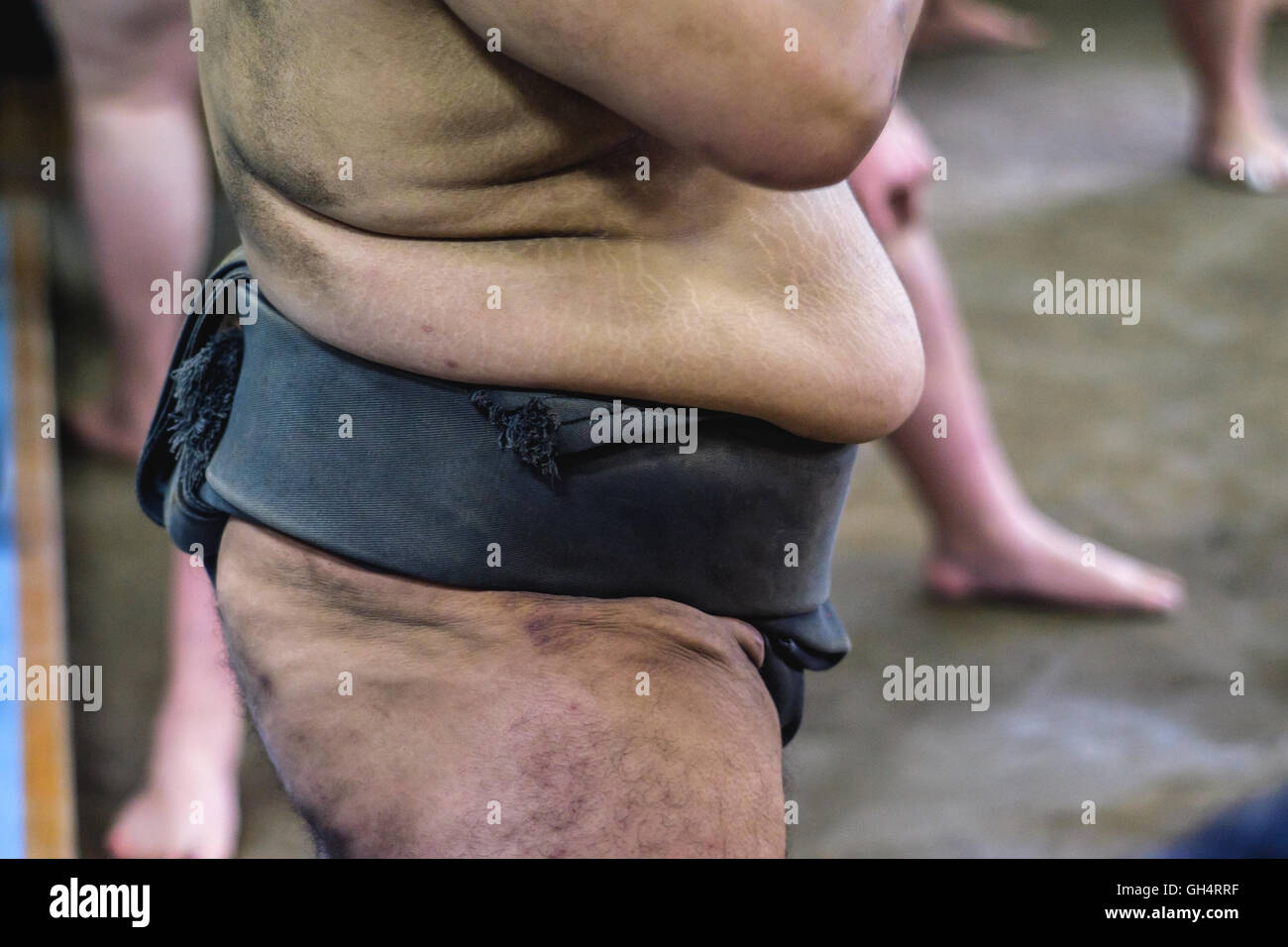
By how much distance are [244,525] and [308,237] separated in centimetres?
16

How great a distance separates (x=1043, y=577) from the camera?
2.13 metres

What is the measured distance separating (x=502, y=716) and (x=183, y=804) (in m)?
1.11

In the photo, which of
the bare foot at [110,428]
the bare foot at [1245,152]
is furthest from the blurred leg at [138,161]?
the bare foot at [1245,152]

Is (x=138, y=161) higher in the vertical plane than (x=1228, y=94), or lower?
lower

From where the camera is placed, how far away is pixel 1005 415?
2.66 metres

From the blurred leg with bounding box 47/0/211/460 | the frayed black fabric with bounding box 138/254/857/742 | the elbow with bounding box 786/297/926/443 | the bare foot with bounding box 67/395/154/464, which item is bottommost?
the frayed black fabric with bounding box 138/254/857/742

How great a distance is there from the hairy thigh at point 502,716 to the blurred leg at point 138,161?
1220 mm

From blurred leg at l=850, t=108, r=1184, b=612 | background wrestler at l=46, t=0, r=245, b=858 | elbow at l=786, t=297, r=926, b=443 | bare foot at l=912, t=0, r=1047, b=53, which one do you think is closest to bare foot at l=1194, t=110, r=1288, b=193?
bare foot at l=912, t=0, r=1047, b=53

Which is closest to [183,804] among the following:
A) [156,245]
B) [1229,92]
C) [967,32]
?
[156,245]

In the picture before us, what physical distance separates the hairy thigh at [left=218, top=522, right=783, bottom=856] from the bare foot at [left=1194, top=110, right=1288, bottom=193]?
2953 millimetres

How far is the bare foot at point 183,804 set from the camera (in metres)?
1.72

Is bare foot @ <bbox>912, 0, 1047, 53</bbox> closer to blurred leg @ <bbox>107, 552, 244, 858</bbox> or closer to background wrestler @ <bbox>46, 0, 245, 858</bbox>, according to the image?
background wrestler @ <bbox>46, 0, 245, 858</bbox>

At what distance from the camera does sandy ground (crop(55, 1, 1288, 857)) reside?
1.83m

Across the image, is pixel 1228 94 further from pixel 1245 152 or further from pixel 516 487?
pixel 516 487
